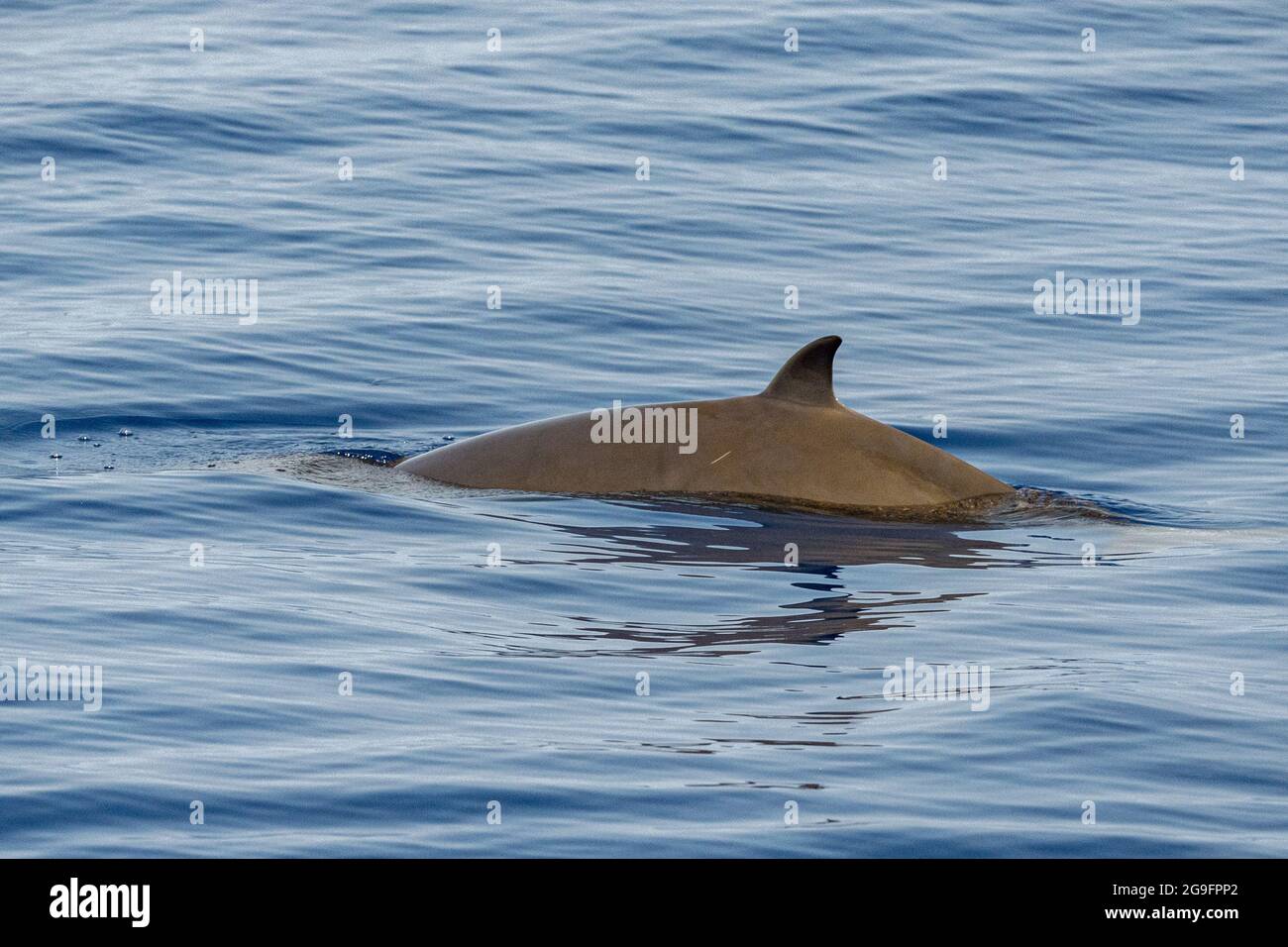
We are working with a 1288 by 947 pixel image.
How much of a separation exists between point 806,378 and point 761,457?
617 millimetres

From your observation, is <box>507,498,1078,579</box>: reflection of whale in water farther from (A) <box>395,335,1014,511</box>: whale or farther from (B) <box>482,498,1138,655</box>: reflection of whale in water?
(A) <box>395,335,1014,511</box>: whale

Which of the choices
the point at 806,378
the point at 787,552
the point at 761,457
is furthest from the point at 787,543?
the point at 806,378

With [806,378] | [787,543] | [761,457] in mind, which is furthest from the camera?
[761,457]

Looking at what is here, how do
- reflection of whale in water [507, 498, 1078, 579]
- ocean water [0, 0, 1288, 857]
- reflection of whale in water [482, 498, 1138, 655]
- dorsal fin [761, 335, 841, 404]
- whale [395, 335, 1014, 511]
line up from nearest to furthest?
ocean water [0, 0, 1288, 857] < reflection of whale in water [482, 498, 1138, 655] < reflection of whale in water [507, 498, 1078, 579] < dorsal fin [761, 335, 841, 404] < whale [395, 335, 1014, 511]

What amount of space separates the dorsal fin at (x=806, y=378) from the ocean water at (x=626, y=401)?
823 millimetres

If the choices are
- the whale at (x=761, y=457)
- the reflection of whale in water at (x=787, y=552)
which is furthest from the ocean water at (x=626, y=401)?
the whale at (x=761, y=457)

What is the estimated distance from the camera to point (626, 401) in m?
17.9

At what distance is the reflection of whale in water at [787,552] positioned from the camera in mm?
11031

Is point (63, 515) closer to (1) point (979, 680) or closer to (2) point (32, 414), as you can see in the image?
(2) point (32, 414)

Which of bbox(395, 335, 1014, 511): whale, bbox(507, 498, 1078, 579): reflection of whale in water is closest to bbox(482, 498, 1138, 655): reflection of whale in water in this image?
A: bbox(507, 498, 1078, 579): reflection of whale in water

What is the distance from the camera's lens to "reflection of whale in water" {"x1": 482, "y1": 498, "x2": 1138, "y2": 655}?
434 inches

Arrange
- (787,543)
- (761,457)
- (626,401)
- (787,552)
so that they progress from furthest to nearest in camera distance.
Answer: (626,401), (761,457), (787,543), (787,552)

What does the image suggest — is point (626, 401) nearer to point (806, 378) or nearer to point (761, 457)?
point (761, 457)

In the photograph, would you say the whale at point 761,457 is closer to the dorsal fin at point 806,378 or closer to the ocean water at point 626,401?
the dorsal fin at point 806,378
